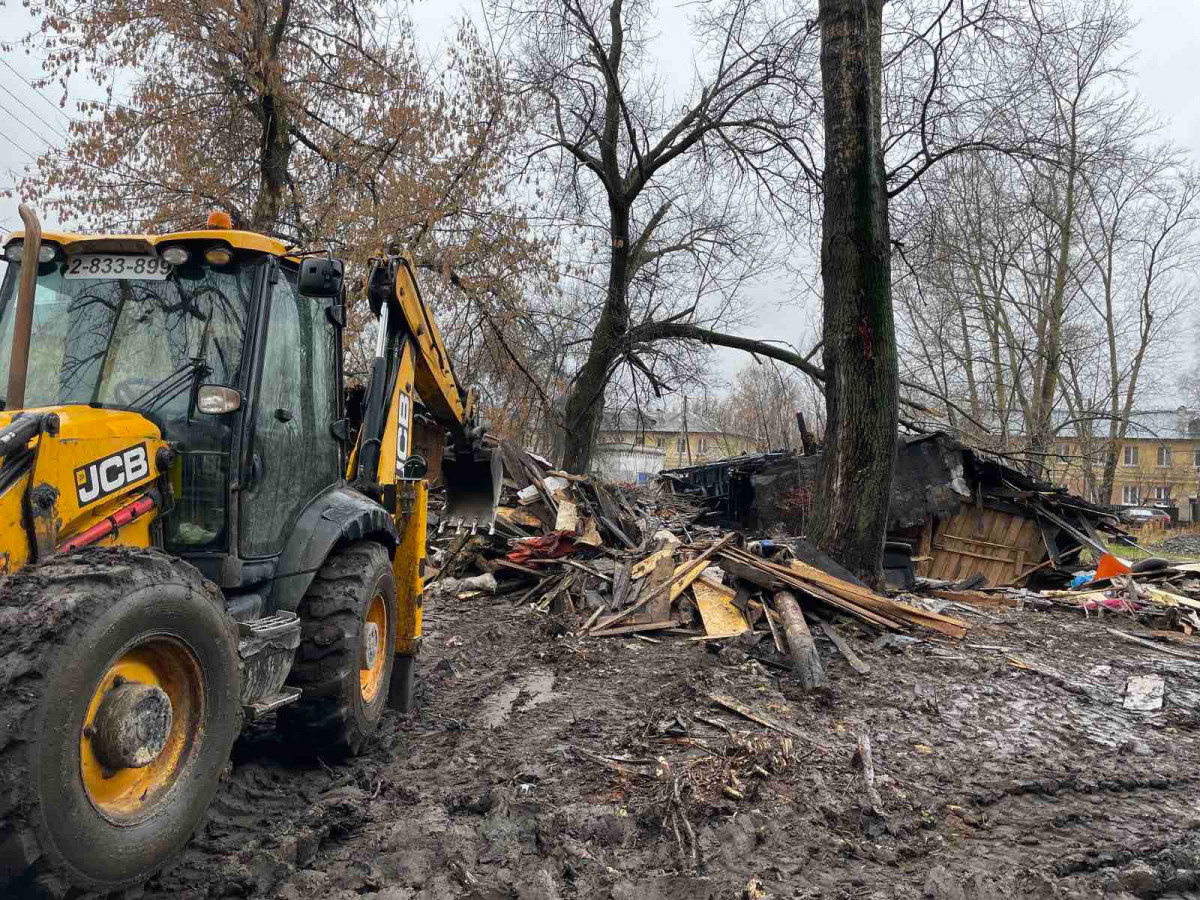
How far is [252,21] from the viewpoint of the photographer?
13.8 m

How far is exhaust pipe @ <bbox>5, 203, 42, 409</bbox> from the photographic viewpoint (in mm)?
2990

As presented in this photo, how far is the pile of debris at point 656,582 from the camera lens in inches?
294

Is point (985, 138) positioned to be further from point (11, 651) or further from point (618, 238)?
point (11, 651)

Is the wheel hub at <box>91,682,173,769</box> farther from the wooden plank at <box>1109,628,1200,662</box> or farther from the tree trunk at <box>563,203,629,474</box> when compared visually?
the tree trunk at <box>563,203,629,474</box>

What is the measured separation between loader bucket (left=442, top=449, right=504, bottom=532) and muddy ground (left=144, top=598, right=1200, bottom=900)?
6.82ft

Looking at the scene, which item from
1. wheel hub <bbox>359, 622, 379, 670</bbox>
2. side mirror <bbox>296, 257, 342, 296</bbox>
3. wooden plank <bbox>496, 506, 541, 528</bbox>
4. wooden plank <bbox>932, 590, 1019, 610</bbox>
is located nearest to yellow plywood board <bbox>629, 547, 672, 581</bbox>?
wooden plank <bbox>496, 506, 541, 528</bbox>

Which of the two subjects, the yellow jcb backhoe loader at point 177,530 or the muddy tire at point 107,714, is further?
the yellow jcb backhoe loader at point 177,530

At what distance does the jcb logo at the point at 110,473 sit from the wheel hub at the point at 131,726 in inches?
31.0

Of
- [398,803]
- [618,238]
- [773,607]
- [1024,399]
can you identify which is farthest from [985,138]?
[1024,399]

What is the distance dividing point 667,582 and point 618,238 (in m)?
12.5

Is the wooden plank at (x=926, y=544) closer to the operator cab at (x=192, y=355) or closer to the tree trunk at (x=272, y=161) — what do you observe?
the operator cab at (x=192, y=355)

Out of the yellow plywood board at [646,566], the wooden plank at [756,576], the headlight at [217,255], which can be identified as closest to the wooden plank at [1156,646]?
the wooden plank at [756,576]

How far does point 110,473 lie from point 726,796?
3.19 meters

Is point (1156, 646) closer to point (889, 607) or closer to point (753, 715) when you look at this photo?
Answer: point (889, 607)
